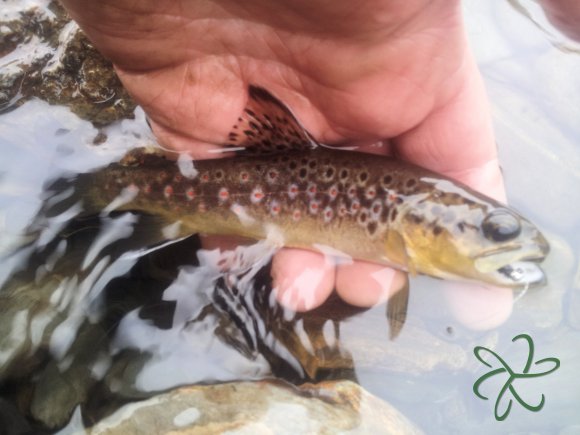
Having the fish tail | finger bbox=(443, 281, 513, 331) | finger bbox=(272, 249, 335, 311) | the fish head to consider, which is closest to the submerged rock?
finger bbox=(272, 249, 335, 311)

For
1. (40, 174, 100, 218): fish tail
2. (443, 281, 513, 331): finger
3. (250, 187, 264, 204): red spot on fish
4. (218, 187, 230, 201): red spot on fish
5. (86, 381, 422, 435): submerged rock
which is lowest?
(86, 381, 422, 435): submerged rock

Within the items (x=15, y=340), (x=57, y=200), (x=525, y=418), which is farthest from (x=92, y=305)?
(x=525, y=418)

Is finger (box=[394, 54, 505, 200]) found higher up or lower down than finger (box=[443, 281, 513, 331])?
higher up

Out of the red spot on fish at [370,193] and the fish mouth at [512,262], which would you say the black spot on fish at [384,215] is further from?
the fish mouth at [512,262]

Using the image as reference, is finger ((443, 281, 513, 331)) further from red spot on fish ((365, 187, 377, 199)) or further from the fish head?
red spot on fish ((365, 187, 377, 199))

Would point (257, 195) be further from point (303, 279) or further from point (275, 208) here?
point (303, 279)

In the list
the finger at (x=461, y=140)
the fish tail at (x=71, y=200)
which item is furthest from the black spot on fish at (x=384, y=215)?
the fish tail at (x=71, y=200)

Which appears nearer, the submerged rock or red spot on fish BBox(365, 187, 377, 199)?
the submerged rock

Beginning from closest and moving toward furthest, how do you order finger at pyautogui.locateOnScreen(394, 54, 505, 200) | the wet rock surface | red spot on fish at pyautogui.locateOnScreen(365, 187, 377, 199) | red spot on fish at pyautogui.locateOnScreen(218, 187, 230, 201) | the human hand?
1. the human hand
2. finger at pyautogui.locateOnScreen(394, 54, 505, 200)
3. red spot on fish at pyautogui.locateOnScreen(365, 187, 377, 199)
4. red spot on fish at pyautogui.locateOnScreen(218, 187, 230, 201)
5. the wet rock surface
